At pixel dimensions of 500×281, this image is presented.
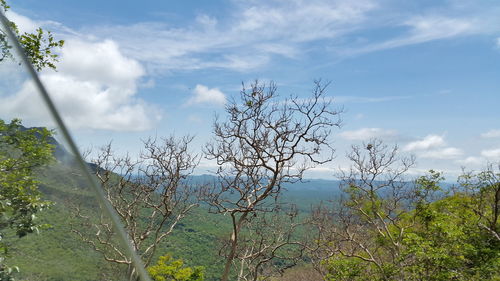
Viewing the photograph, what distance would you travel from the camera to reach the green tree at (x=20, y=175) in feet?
1.88

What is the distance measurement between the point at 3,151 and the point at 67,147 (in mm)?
181

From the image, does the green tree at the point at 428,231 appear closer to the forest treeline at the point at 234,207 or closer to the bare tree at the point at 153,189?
the forest treeline at the point at 234,207

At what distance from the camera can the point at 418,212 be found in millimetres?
13438

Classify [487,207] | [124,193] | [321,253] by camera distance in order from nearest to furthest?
[487,207] → [124,193] → [321,253]

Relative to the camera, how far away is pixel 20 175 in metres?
0.61

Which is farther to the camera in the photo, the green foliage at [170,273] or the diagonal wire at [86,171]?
the green foliage at [170,273]

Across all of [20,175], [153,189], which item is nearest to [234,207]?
[153,189]

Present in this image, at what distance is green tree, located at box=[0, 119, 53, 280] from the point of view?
57 centimetres

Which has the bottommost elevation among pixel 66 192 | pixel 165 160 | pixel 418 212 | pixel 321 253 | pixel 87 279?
pixel 321 253

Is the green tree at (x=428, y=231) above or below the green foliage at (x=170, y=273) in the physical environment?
above

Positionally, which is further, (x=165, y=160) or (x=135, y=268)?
(x=165, y=160)

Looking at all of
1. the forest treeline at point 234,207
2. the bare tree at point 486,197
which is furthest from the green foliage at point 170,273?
the bare tree at point 486,197

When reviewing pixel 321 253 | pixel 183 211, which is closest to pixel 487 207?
pixel 321 253

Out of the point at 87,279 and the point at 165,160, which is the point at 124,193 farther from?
the point at 87,279
